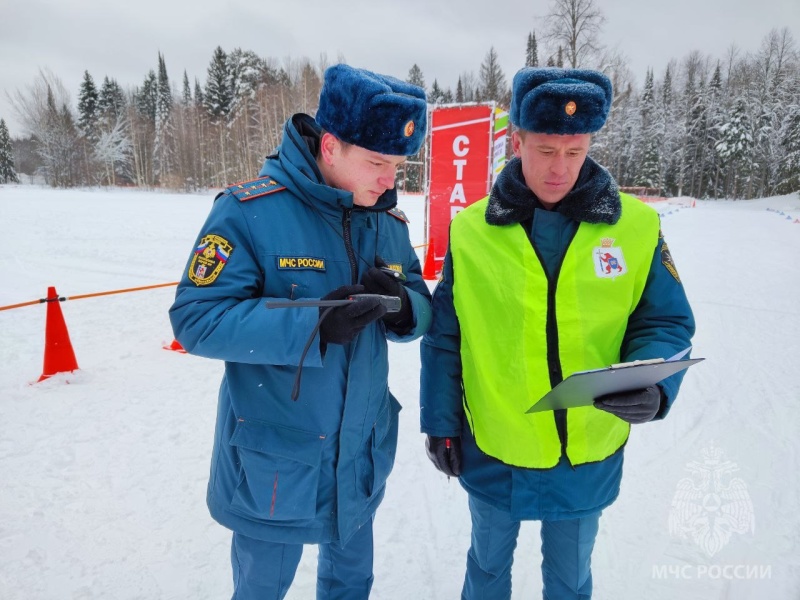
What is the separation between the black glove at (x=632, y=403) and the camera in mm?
1326

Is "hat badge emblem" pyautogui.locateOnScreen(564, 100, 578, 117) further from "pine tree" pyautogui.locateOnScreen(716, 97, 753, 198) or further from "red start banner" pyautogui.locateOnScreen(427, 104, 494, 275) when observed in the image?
"pine tree" pyautogui.locateOnScreen(716, 97, 753, 198)

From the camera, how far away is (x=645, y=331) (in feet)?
5.04

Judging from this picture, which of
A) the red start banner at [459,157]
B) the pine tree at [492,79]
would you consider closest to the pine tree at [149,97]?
the pine tree at [492,79]

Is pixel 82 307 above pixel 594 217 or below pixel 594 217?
below

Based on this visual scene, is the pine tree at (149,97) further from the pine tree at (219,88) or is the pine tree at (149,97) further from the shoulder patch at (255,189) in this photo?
the shoulder patch at (255,189)

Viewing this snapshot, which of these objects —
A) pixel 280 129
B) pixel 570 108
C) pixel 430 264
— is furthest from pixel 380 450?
pixel 280 129

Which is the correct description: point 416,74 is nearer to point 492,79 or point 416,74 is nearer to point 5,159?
point 492,79

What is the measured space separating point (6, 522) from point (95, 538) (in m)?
0.54

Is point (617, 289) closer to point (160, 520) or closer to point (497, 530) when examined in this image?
point (497, 530)

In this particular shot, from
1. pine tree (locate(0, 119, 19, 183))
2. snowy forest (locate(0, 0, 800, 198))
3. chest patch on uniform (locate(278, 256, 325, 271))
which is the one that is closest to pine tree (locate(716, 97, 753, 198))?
snowy forest (locate(0, 0, 800, 198))

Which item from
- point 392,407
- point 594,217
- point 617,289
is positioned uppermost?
point 594,217

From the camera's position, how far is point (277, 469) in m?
1.42

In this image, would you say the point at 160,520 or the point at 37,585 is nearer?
the point at 37,585

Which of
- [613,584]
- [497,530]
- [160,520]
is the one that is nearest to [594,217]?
[497,530]
